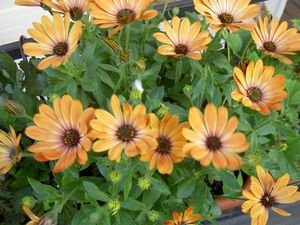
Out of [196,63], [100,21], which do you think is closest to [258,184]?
[196,63]

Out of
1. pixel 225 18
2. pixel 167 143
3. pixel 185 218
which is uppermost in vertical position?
pixel 225 18

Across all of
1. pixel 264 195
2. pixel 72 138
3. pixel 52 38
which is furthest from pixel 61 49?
pixel 264 195

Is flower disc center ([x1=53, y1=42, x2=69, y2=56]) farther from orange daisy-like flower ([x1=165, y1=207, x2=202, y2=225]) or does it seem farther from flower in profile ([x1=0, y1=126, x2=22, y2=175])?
orange daisy-like flower ([x1=165, y1=207, x2=202, y2=225])

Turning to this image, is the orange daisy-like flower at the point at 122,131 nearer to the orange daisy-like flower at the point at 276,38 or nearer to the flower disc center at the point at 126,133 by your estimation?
the flower disc center at the point at 126,133

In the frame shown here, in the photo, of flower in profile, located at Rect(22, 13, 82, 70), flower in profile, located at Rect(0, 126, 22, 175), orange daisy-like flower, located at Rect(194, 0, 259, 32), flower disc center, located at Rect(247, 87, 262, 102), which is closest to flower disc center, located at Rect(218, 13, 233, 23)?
orange daisy-like flower, located at Rect(194, 0, 259, 32)

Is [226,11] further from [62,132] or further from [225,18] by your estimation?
[62,132]
